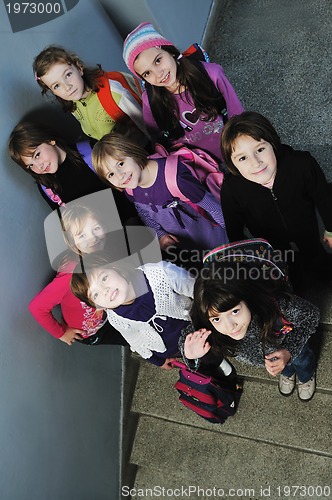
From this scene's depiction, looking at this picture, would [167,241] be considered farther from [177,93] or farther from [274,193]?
[177,93]

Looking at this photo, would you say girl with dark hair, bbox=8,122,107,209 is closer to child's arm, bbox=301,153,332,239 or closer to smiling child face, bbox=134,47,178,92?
smiling child face, bbox=134,47,178,92

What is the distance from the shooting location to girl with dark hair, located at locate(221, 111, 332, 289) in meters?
1.95

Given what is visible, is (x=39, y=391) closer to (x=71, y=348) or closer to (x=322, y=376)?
(x=71, y=348)

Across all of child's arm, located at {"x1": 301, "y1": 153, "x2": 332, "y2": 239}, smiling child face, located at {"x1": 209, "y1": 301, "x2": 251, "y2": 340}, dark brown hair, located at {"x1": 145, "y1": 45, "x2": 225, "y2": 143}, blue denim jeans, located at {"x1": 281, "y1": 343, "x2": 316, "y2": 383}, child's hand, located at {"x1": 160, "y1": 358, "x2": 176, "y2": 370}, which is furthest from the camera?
child's hand, located at {"x1": 160, "y1": 358, "x2": 176, "y2": 370}

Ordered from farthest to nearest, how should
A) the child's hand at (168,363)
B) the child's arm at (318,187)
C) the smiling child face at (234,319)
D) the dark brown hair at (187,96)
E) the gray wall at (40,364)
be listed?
the child's hand at (168,363), the dark brown hair at (187,96), the gray wall at (40,364), the child's arm at (318,187), the smiling child face at (234,319)

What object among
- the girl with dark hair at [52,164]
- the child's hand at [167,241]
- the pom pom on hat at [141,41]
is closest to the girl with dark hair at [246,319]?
the child's hand at [167,241]

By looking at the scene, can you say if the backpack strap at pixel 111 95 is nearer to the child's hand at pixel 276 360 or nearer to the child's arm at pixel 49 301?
the child's arm at pixel 49 301

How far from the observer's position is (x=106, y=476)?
108 inches

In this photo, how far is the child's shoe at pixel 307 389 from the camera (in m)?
2.41

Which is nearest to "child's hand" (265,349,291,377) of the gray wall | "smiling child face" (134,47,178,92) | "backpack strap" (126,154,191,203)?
"backpack strap" (126,154,191,203)

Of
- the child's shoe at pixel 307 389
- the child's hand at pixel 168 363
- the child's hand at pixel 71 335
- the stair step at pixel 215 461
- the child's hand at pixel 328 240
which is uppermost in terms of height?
the child's hand at pixel 71 335

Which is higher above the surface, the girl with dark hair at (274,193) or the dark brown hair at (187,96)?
the dark brown hair at (187,96)

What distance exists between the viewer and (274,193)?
2.08m

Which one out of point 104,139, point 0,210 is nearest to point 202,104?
point 104,139
